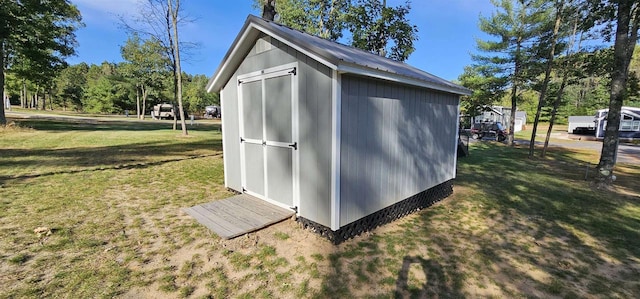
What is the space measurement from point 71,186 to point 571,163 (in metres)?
16.2

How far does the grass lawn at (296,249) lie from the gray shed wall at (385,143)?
0.55m

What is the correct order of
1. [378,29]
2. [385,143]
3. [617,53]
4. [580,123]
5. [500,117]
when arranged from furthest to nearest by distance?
[500,117]
[580,123]
[378,29]
[617,53]
[385,143]

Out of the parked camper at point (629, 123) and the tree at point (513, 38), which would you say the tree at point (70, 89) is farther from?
the parked camper at point (629, 123)

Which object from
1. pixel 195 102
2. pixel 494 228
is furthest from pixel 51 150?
pixel 195 102

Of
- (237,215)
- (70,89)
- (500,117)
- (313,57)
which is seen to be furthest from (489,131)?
(70,89)

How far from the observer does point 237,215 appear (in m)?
4.09

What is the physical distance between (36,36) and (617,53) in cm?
2292

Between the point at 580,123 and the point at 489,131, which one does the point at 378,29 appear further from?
the point at 580,123

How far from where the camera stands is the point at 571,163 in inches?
424

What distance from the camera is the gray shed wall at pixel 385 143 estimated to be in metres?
3.43

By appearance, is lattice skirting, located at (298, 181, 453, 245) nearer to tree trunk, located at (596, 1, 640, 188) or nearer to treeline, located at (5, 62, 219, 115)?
Answer: tree trunk, located at (596, 1, 640, 188)

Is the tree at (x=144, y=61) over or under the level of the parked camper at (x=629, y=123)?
over

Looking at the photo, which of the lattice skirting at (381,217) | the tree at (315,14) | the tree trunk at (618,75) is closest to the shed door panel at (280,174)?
the lattice skirting at (381,217)

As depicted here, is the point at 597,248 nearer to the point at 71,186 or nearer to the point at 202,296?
the point at 202,296
